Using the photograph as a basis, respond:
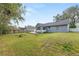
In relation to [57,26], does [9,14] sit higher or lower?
higher

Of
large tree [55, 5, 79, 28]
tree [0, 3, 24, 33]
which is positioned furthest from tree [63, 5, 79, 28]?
tree [0, 3, 24, 33]

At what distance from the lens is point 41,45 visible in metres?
2.33

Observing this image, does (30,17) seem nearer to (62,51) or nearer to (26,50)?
(26,50)

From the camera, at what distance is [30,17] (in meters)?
2.36

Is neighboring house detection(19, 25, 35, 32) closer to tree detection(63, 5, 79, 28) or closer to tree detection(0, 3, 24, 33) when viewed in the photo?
tree detection(0, 3, 24, 33)

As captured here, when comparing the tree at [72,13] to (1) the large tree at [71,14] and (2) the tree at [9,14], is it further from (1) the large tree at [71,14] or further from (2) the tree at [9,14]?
(2) the tree at [9,14]

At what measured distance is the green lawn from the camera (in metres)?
2.31

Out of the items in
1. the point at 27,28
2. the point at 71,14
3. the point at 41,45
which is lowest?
the point at 41,45

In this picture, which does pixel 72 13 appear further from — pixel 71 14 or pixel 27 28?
pixel 27 28

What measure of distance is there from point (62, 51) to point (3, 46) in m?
0.65

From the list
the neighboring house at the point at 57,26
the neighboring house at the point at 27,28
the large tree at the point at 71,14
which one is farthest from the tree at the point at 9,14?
the large tree at the point at 71,14

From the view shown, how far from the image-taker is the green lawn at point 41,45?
2312 mm

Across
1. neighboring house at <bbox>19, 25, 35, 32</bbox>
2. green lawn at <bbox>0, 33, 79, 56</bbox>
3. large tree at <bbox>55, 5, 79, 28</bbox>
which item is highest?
large tree at <bbox>55, 5, 79, 28</bbox>

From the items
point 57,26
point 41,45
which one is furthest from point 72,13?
point 41,45
